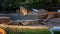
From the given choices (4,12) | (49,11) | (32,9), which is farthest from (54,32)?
(4,12)

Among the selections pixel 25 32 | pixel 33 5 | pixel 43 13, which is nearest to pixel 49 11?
pixel 43 13

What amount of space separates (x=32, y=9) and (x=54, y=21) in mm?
292

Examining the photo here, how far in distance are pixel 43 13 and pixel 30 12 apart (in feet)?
0.50

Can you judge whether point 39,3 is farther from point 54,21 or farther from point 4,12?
point 4,12

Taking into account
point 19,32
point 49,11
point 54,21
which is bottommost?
point 19,32

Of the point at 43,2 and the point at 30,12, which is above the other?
the point at 43,2

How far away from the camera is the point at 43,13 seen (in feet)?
6.18

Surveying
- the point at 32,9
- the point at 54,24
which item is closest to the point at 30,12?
the point at 32,9

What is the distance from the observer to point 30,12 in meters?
1.90

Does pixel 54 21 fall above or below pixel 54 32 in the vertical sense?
above

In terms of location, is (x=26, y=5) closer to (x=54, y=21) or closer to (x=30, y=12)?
(x=30, y=12)

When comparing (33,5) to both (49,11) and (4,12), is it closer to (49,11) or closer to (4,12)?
(49,11)

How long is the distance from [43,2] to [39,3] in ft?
0.16

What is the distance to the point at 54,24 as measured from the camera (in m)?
1.85
